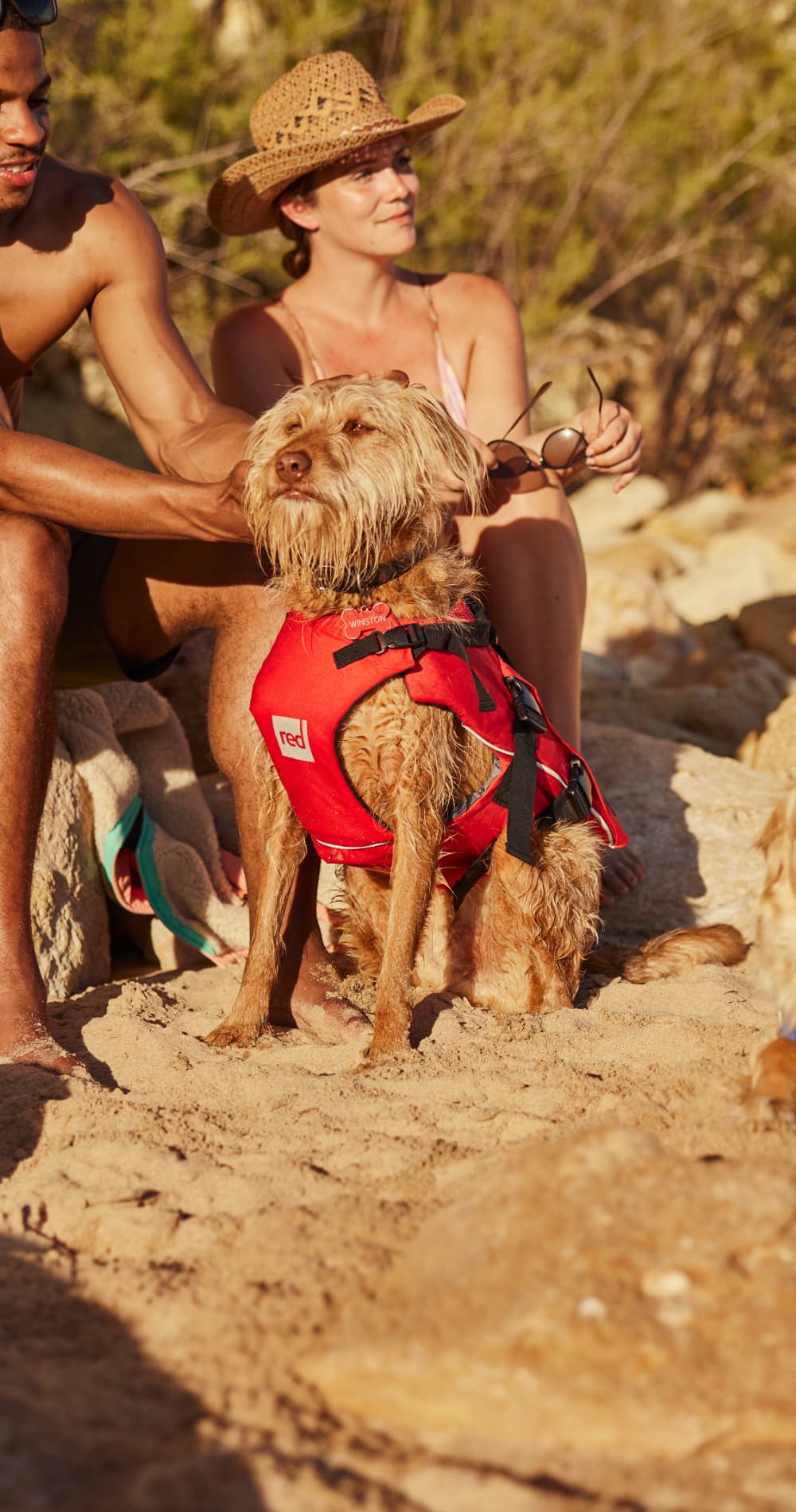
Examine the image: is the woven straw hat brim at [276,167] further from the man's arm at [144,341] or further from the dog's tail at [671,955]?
the dog's tail at [671,955]

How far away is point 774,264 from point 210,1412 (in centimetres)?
1592

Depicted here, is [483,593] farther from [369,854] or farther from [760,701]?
[760,701]

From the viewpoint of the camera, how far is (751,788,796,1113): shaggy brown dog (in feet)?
8.82

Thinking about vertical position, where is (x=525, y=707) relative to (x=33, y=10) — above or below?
below

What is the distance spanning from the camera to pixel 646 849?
537 cm

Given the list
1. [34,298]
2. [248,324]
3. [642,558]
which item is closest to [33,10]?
[34,298]

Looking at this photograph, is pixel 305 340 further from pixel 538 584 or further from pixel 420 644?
pixel 420 644

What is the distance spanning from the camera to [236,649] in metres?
4.03

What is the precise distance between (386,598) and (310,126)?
6.62ft

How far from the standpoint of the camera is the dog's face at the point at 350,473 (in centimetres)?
342

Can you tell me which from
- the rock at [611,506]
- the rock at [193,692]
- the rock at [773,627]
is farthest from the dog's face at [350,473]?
the rock at [611,506]

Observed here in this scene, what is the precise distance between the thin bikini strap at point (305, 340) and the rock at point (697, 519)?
8.29 meters

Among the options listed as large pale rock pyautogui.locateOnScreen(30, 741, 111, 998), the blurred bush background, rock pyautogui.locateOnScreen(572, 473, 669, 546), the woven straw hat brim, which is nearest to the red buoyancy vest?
large pale rock pyautogui.locateOnScreen(30, 741, 111, 998)

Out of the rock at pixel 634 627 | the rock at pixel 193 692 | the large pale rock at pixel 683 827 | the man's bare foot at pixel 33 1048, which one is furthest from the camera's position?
the rock at pixel 634 627
